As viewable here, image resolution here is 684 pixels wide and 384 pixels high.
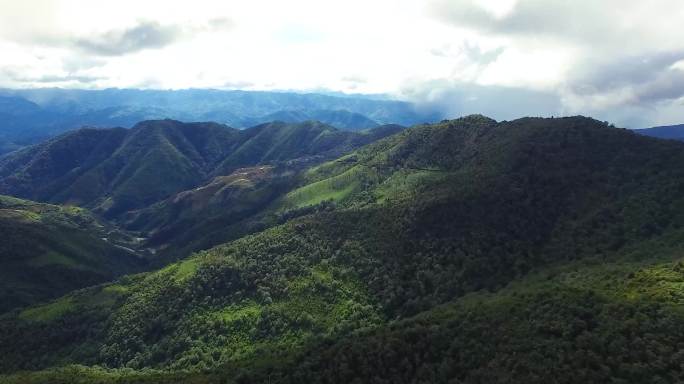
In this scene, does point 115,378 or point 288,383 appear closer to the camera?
point 288,383

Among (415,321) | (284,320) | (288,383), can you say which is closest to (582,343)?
(415,321)

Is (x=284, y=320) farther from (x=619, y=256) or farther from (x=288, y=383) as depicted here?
(x=619, y=256)

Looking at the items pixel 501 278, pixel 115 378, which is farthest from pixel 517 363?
pixel 115 378

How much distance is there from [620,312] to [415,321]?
51.9 meters

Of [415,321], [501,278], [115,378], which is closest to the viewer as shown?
[415,321]

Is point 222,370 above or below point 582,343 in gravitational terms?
below

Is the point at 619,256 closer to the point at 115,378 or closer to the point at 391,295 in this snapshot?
the point at 391,295

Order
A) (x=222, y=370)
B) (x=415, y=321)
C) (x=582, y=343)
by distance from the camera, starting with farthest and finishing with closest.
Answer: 1. (x=222, y=370)
2. (x=415, y=321)
3. (x=582, y=343)

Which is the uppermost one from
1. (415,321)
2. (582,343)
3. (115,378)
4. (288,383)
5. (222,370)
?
(582,343)

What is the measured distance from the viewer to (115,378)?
167 m

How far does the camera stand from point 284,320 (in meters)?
198

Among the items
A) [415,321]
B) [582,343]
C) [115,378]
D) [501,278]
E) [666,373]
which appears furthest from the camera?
A: [501,278]

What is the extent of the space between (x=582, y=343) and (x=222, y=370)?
101 meters

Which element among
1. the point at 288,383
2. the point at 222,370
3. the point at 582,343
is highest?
the point at 582,343
